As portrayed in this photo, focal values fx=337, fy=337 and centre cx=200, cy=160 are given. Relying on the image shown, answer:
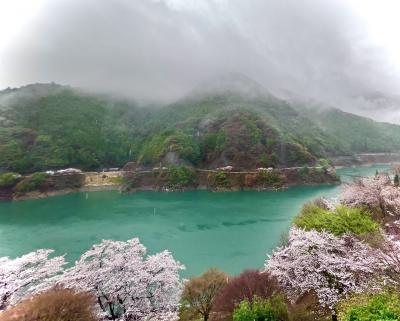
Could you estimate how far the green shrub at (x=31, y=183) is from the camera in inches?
5207

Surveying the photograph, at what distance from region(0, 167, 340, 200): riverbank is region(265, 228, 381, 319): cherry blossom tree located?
114 metres

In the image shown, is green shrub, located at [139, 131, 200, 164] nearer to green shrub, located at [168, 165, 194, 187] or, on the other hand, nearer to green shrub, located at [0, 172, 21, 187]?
green shrub, located at [168, 165, 194, 187]

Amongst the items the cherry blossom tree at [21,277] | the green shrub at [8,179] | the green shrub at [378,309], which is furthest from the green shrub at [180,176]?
the green shrub at [378,309]

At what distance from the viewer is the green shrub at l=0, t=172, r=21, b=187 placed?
134 meters

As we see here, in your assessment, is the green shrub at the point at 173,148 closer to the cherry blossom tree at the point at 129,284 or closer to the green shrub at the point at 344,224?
the green shrub at the point at 344,224

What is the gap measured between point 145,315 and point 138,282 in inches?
86.4

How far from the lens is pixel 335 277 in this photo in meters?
20.9

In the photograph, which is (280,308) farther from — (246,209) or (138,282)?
(246,209)

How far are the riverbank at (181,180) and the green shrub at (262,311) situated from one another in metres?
118

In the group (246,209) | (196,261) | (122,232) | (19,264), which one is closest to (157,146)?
(246,209)

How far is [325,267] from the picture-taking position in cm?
2061

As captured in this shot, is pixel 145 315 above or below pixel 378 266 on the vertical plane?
below

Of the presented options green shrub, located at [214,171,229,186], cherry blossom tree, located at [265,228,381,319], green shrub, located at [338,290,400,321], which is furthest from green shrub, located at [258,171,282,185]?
green shrub, located at [338,290,400,321]

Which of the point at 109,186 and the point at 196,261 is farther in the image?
the point at 109,186
